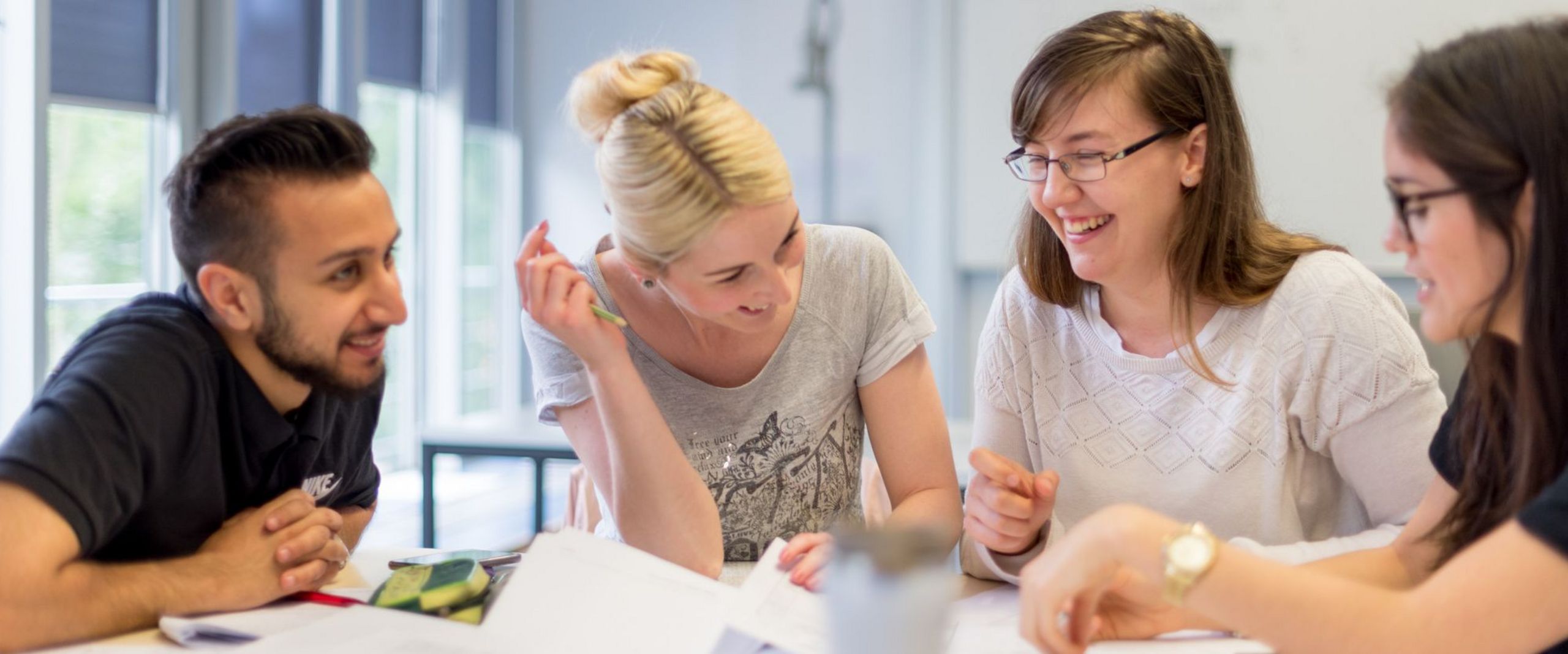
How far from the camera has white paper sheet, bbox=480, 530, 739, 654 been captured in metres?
1.14

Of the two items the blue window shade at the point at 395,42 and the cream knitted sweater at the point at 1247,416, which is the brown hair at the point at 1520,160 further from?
the blue window shade at the point at 395,42

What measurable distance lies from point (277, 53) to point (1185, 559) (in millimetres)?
4196

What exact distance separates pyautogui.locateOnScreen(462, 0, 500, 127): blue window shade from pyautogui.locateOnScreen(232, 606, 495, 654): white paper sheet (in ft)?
14.7

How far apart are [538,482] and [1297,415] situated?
1.45m

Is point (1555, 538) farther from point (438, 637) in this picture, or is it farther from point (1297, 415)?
point (438, 637)

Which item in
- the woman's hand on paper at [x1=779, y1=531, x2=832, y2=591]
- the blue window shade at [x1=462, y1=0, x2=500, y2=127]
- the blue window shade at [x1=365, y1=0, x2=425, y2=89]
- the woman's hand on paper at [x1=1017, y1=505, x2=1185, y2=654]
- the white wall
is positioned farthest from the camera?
the blue window shade at [x1=462, y1=0, x2=500, y2=127]

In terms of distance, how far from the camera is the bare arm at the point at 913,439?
1634mm

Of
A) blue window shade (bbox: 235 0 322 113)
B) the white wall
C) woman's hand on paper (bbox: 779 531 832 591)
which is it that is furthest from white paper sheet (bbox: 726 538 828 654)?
blue window shade (bbox: 235 0 322 113)

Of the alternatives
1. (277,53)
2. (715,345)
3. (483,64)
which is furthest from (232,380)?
(483,64)

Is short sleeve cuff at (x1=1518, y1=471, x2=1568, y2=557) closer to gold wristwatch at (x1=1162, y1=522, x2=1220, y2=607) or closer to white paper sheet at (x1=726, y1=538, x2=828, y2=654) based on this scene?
gold wristwatch at (x1=1162, y1=522, x2=1220, y2=607)

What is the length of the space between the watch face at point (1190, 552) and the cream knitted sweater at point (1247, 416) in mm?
391

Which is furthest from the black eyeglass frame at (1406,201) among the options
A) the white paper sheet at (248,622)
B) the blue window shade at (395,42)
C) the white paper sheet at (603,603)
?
the blue window shade at (395,42)

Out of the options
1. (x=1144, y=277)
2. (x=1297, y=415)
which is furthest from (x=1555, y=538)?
(x=1144, y=277)

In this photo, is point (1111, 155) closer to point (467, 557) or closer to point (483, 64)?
point (467, 557)
